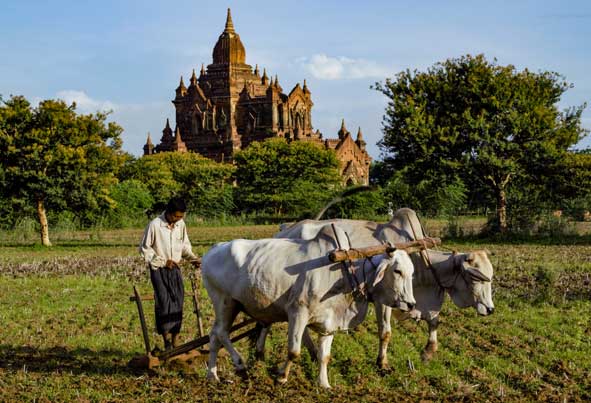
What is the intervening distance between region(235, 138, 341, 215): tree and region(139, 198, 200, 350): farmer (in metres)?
38.9

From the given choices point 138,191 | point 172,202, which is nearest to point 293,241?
point 172,202

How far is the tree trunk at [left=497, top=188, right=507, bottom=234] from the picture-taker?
89.7ft

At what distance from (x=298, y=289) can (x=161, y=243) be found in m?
1.89

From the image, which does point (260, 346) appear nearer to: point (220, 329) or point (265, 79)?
point (220, 329)

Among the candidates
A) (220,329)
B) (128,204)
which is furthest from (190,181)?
(220,329)

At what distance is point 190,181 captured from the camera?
53375 millimetres

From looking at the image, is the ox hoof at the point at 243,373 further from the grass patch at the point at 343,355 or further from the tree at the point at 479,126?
the tree at the point at 479,126

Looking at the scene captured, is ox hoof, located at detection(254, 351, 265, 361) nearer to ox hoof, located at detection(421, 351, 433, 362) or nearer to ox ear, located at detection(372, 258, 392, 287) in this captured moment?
ox hoof, located at detection(421, 351, 433, 362)

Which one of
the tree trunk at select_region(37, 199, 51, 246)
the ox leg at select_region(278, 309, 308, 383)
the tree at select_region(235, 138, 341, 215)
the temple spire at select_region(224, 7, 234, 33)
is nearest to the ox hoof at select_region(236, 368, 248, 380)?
the ox leg at select_region(278, 309, 308, 383)

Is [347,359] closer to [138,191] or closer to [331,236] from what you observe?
[331,236]

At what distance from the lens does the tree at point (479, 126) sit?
27172mm

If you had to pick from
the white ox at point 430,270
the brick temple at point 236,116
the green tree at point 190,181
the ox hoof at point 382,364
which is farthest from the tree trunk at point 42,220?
the brick temple at point 236,116

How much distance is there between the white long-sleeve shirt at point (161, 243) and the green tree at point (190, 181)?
38800 mm

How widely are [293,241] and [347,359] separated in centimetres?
166
